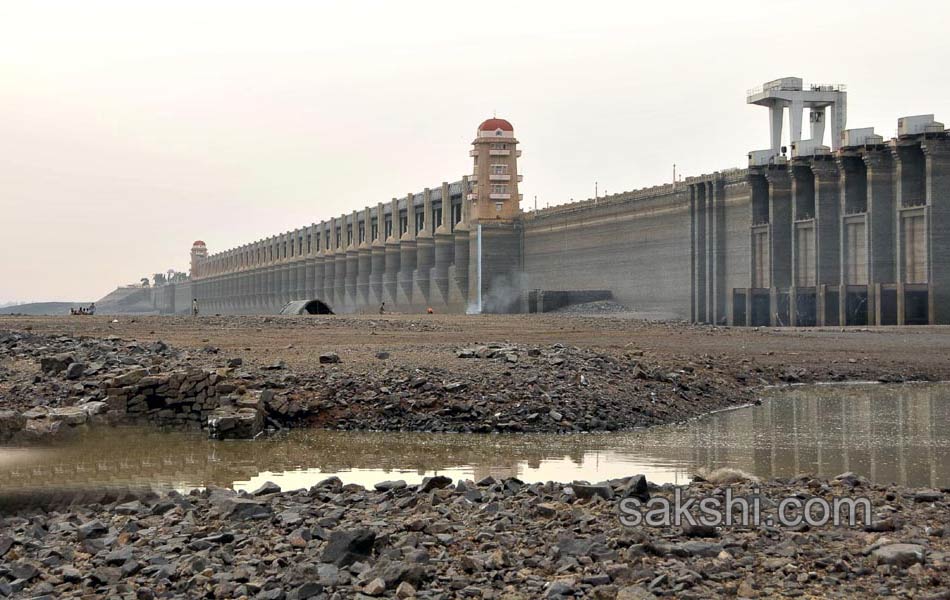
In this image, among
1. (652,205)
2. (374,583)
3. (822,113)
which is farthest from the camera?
(652,205)

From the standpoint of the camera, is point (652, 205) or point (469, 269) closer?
point (652, 205)

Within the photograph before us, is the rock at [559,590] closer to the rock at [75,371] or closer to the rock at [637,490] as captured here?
the rock at [637,490]

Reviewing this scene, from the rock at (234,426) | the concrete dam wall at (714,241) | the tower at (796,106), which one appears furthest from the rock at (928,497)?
the tower at (796,106)

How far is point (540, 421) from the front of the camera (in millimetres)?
16453

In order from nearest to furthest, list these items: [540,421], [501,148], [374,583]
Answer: [374,583] → [540,421] → [501,148]

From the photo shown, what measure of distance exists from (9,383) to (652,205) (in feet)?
172

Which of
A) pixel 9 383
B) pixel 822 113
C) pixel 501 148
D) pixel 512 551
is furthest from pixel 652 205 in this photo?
pixel 512 551

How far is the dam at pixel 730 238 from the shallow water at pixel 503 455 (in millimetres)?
32640

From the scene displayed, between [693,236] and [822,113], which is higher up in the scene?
[822,113]

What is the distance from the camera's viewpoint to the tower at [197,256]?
621 ft

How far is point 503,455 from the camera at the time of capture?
14.2 m

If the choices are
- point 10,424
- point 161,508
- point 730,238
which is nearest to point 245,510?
point 161,508

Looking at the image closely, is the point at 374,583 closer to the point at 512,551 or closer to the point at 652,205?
the point at 512,551

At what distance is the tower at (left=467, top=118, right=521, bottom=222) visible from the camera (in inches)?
3354
